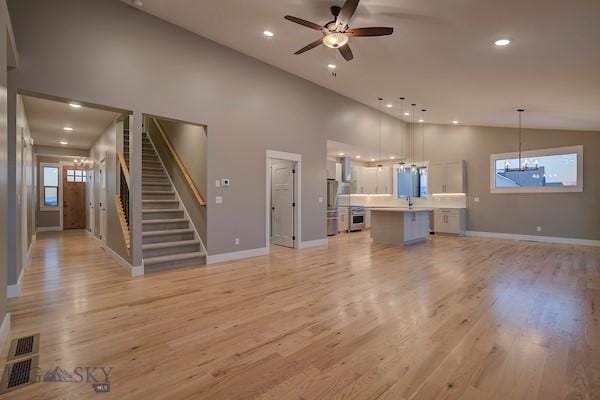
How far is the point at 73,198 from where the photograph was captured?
11.0 m

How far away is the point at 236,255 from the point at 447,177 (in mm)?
7435

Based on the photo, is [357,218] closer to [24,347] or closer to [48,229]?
[24,347]

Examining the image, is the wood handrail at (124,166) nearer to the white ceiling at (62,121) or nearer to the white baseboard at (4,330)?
the white ceiling at (62,121)

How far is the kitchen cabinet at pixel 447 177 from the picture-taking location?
362 inches

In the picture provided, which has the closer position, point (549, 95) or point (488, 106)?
point (549, 95)

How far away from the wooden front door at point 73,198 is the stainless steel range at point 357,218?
10.2m

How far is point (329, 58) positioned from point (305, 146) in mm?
2026

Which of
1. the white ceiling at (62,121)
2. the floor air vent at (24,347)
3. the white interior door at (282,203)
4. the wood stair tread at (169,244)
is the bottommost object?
the floor air vent at (24,347)

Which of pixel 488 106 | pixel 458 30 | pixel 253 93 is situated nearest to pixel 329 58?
pixel 253 93

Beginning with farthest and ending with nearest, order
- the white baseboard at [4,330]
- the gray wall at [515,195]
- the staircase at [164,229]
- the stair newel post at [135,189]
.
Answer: the gray wall at [515,195]
the staircase at [164,229]
the stair newel post at [135,189]
the white baseboard at [4,330]

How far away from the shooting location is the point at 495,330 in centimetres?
267

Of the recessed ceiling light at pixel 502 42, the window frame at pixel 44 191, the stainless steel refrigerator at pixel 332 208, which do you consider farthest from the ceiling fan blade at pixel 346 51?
the window frame at pixel 44 191

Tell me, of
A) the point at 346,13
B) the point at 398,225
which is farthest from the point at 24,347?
the point at 398,225

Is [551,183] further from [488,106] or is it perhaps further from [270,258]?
[270,258]
